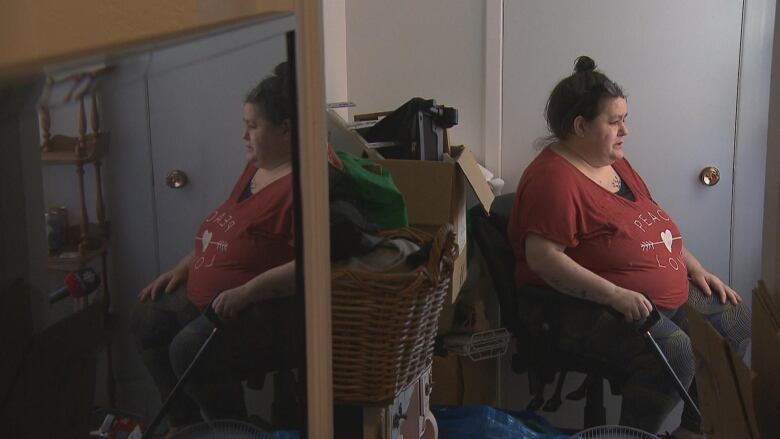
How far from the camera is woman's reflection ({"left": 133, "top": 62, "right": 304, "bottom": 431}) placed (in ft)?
1.81

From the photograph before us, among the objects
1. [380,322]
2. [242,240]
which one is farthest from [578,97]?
[242,240]

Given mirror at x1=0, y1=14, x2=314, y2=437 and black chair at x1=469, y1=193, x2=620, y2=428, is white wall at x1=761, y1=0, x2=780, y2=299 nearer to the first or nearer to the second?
mirror at x1=0, y1=14, x2=314, y2=437

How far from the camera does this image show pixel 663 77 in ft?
9.96

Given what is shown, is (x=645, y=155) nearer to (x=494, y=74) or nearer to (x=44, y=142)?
(x=494, y=74)

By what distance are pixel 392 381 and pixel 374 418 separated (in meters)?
0.09

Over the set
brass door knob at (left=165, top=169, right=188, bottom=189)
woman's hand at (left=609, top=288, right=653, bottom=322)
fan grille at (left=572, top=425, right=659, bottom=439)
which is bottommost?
fan grille at (left=572, top=425, right=659, bottom=439)

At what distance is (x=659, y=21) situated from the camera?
9.91ft

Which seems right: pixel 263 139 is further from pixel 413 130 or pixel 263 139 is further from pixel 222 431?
pixel 413 130

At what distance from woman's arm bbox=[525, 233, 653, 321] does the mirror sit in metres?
1.91

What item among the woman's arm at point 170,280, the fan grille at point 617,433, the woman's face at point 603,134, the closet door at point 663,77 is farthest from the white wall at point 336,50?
the woman's arm at point 170,280

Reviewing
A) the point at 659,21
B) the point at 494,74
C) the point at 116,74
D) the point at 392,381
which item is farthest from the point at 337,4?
the point at 116,74

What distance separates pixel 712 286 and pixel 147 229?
2601 mm

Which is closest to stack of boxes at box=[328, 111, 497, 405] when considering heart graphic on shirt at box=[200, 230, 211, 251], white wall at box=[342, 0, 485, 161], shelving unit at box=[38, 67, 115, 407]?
white wall at box=[342, 0, 485, 161]

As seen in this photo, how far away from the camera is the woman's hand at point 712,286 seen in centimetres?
279
